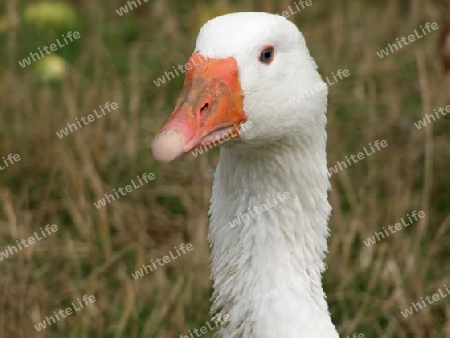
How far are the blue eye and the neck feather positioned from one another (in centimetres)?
28

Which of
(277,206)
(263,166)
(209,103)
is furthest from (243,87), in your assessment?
(277,206)

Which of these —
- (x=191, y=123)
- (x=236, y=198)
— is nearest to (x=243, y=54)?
(x=191, y=123)

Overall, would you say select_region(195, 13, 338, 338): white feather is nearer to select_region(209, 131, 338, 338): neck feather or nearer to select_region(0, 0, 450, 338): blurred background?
select_region(209, 131, 338, 338): neck feather

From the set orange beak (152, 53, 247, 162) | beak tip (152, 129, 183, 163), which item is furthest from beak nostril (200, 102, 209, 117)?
beak tip (152, 129, 183, 163)

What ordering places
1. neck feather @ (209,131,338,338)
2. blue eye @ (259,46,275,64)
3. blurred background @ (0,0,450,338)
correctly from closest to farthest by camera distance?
Answer: blue eye @ (259,46,275,64), neck feather @ (209,131,338,338), blurred background @ (0,0,450,338)

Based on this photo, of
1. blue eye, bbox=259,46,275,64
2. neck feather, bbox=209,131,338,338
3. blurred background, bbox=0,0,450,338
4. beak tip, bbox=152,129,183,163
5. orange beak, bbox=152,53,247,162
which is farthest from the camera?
blurred background, bbox=0,0,450,338

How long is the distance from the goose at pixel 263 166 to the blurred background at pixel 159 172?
1.39m

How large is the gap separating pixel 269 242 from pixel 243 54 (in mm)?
682

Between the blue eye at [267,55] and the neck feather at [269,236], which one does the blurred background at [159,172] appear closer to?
the neck feather at [269,236]

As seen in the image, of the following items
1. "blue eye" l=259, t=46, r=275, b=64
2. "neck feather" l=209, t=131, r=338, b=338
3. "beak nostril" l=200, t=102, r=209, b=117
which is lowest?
"neck feather" l=209, t=131, r=338, b=338

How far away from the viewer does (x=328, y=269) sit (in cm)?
480

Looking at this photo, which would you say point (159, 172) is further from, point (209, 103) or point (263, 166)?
point (209, 103)

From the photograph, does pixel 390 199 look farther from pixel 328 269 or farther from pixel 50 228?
pixel 50 228

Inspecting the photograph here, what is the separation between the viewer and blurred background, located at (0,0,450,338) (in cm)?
459
